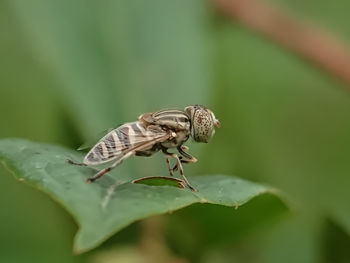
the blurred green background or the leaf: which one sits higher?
the leaf

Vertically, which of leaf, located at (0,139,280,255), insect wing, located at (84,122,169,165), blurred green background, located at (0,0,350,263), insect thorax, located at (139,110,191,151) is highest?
leaf, located at (0,139,280,255)

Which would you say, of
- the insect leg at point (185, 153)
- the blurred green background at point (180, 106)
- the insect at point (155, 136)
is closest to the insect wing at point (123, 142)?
the insect at point (155, 136)

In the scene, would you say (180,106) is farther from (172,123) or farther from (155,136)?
(155,136)

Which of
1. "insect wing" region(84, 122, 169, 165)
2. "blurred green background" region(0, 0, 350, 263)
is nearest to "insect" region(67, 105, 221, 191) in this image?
"insect wing" region(84, 122, 169, 165)

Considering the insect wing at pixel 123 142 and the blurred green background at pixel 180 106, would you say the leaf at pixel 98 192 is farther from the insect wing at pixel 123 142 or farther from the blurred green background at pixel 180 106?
the blurred green background at pixel 180 106

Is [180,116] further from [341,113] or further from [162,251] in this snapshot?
[341,113]

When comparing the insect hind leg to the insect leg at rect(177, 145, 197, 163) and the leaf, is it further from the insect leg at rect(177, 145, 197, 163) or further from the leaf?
the insect leg at rect(177, 145, 197, 163)

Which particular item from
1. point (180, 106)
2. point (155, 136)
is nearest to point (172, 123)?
point (155, 136)

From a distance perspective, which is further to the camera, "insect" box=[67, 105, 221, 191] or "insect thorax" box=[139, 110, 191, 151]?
"insect thorax" box=[139, 110, 191, 151]
